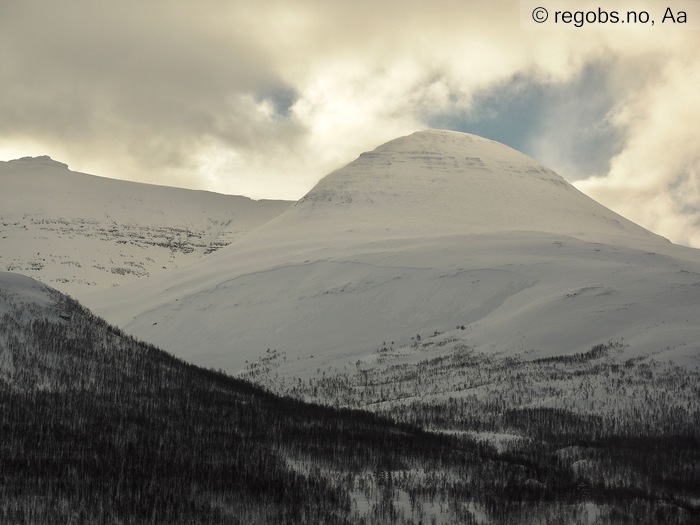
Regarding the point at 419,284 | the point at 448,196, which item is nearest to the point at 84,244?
the point at 448,196

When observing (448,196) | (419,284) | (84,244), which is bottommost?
(419,284)

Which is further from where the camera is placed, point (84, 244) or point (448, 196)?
point (84, 244)

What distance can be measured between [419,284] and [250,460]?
1768 inches

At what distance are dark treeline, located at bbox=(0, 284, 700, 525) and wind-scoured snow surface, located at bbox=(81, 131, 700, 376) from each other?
668 inches

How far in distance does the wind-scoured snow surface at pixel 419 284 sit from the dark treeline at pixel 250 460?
668 inches

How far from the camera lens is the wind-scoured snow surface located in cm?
4994

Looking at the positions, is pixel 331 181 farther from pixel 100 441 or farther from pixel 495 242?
pixel 100 441

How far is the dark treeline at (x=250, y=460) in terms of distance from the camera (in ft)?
58.6

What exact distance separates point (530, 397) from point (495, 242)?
41.1 m

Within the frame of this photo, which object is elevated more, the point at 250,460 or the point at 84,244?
→ the point at 84,244

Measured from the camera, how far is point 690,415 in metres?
31.6

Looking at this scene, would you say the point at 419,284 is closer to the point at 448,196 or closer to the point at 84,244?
the point at 448,196

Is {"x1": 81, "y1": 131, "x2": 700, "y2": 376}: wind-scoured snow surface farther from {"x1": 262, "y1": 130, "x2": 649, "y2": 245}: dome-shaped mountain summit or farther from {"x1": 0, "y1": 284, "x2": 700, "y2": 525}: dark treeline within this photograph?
{"x1": 0, "y1": 284, "x2": 700, "y2": 525}: dark treeline

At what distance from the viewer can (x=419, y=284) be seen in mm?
66000
